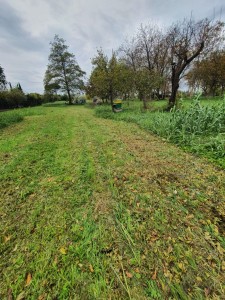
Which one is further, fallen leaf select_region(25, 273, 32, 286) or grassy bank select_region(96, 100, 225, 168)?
grassy bank select_region(96, 100, 225, 168)

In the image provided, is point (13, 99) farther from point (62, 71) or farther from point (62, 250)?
point (62, 250)

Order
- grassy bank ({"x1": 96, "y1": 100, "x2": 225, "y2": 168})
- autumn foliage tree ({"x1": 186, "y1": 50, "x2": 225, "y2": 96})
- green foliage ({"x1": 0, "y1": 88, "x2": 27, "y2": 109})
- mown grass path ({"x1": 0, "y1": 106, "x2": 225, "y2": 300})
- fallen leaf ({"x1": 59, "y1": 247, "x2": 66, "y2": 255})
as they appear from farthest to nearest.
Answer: autumn foliage tree ({"x1": 186, "y1": 50, "x2": 225, "y2": 96}) < green foliage ({"x1": 0, "y1": 88, "x2": 27, "y2": 109}) < grassy bank ({"x1": 96, "y1": 100, "x2": 225, "y2": 168}) < fallen leaf ({"x1": 59, "y1": 247, "x2": 66, "y2": 255}) < mown grass path ({"x1": 0, "y1": 106, "x2": 225, "y2": 300})

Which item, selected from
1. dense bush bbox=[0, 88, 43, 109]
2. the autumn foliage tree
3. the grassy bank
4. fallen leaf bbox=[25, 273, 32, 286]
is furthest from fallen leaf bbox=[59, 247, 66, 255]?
the autumn foliage tree

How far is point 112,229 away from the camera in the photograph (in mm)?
1729

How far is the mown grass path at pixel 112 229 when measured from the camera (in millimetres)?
1234

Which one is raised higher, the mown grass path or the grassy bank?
the grassy bank

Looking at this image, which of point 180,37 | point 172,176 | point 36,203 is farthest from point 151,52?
point 36,203

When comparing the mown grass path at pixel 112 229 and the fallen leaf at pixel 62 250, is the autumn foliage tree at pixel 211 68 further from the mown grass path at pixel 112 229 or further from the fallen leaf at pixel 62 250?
the fallen leaf at pixel 62 250

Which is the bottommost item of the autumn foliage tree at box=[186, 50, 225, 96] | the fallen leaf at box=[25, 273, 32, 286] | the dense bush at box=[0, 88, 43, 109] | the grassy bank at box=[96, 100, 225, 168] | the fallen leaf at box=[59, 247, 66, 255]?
the fallen leaf at box=[25, 273, 32, 286]

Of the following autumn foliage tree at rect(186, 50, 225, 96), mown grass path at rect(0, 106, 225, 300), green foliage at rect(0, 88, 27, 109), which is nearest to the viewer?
mown grass path at rect(0, 106, 225, 300)

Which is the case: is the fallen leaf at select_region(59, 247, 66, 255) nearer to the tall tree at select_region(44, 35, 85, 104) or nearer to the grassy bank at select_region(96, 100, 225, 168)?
the grassy bank at select_region(96, 100, 225, 168)

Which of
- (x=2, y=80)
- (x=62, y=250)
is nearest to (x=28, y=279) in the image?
(x=62, y=250)

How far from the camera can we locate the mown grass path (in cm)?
123

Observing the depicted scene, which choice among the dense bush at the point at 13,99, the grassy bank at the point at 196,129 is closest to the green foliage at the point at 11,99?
the dense bush at the point at 13,99
